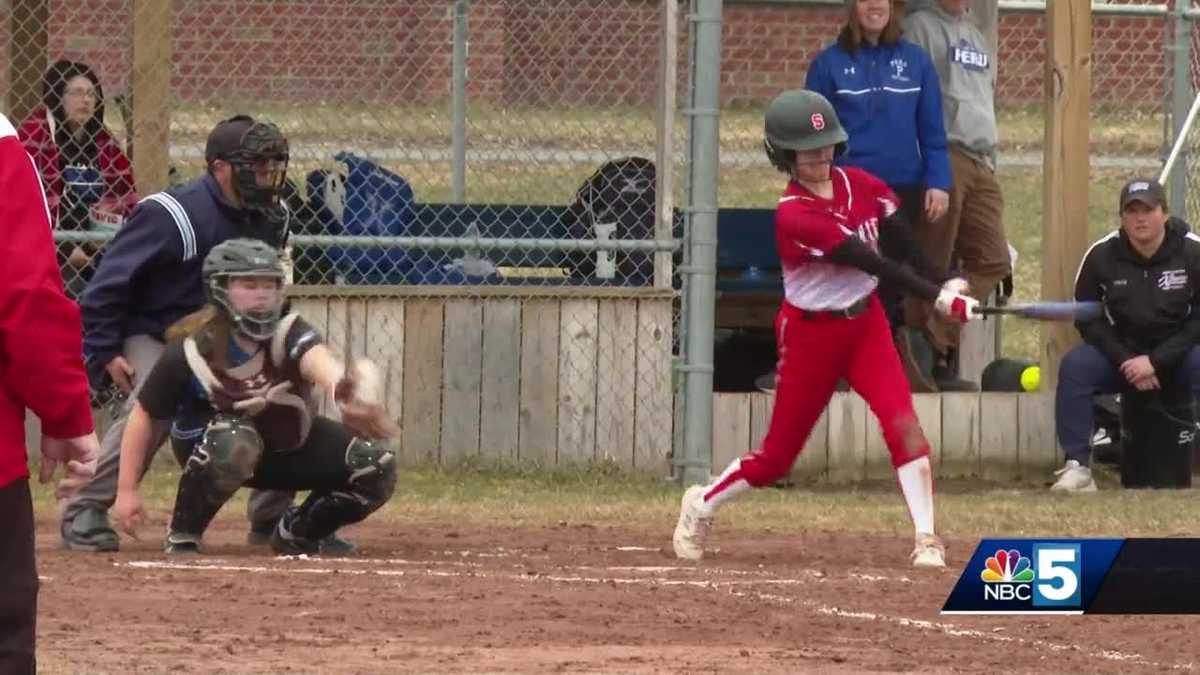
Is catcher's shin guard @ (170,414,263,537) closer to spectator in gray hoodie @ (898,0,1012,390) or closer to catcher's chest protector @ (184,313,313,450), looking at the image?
catcher's chest protector @ (184,313,313,450)

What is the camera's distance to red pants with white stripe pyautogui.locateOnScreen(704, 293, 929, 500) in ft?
30.0

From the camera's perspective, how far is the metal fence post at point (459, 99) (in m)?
14.2

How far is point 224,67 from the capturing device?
52.2ft

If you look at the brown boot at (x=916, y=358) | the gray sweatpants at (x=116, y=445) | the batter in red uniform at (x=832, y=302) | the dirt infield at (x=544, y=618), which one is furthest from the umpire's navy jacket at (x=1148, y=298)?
the gray sweatpants at (x=116, y=445)

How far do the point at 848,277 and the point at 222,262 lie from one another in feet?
7.51

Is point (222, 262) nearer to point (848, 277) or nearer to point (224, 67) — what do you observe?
point (848, 277)

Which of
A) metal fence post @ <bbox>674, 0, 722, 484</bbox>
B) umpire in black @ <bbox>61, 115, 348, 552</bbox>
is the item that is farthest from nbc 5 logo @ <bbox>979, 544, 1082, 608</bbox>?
metal fence post @ <bbox>674, 0, 722, 484</bbox>

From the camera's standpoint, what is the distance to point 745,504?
38.4 feet

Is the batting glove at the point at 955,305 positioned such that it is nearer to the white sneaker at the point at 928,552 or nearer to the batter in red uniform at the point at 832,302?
the batter in red uniform at the point at 832,302

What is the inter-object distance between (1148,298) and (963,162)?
4.46ft

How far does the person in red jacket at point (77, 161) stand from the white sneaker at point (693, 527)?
3946 mm

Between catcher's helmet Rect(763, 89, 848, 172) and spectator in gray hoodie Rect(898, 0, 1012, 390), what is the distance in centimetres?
348

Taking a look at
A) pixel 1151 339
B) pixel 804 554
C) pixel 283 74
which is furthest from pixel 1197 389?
pixel 283 74

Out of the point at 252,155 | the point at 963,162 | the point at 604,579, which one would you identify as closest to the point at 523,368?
the point at 963,162
